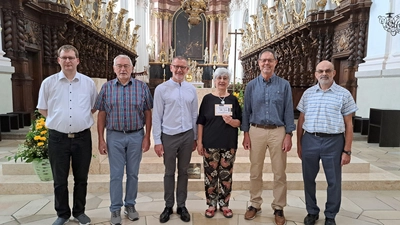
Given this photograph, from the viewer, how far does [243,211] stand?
3342mm

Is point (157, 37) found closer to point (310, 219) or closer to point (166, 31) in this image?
point (166, 31)

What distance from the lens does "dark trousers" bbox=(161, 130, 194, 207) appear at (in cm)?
292

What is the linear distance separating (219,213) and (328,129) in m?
1.52

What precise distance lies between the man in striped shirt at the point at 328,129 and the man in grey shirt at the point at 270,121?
0.19 meters

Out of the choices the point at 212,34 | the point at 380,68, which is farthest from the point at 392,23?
the point at 212,34

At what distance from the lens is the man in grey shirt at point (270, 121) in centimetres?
288

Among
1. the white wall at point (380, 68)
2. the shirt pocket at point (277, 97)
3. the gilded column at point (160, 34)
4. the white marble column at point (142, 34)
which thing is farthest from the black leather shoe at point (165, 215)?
the gilded column at point (160, 34)

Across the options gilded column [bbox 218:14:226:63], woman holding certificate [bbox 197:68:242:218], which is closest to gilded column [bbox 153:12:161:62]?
gilded column [bbox 218:14:226:63]

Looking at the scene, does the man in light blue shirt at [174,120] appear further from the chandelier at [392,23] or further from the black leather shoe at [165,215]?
the chandelier at [392,23]

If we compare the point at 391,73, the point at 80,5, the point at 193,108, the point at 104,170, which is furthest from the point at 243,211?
the point at 80,5

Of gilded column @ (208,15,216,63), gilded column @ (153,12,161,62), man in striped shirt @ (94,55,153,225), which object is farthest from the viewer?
gilded column @ (208,15,216,63)

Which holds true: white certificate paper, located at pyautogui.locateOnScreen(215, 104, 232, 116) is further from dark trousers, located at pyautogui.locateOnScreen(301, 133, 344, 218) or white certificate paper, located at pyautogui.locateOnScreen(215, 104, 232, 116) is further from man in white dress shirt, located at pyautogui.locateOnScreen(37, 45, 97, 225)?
man in white dress shirt, located at pyautogui.locateOnScreen(37, 45, 97, 225)

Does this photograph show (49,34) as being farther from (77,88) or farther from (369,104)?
(369,104)

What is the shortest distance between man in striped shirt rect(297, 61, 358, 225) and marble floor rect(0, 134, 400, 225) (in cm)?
54
